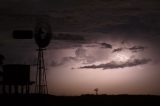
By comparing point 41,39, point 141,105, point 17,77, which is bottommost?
point 141,105

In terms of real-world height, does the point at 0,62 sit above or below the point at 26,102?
above

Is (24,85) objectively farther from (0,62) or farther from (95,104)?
(95,104)

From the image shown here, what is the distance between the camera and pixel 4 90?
250 ft

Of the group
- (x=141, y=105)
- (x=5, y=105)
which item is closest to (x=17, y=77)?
(x=5, y=105)

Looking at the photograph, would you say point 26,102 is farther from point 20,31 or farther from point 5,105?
point 20,31

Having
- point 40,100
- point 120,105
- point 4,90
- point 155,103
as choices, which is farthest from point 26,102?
point 155,103

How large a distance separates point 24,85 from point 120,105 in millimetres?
18042

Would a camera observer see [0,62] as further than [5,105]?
Yes

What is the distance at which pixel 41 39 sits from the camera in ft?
231

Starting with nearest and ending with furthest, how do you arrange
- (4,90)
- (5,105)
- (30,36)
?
1. (5,105)
2. (30,36)
3. (4,90)

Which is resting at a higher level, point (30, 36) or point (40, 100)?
point (30, 36)

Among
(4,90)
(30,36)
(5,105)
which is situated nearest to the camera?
(5,105)

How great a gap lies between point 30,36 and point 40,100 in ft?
37.8

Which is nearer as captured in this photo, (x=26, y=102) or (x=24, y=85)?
(x=26, y=102)
